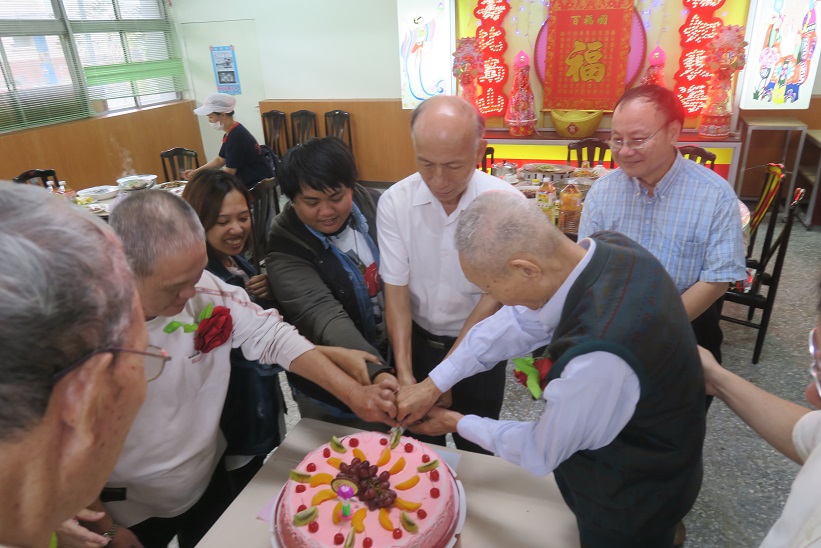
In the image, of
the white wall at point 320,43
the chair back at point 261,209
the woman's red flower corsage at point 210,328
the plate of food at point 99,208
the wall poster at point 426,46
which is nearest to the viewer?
the woman's red flower corsage at point 210,328

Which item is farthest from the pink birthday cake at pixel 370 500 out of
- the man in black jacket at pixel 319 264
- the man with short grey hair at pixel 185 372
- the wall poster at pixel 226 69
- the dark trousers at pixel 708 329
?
the wall poster at pixel 226 69

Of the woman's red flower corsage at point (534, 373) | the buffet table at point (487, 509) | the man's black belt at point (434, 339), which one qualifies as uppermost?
the woman's red flower corsage at point (534, 373)

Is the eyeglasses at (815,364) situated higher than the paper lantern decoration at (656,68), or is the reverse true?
the paper lantern decoration at (656,68)

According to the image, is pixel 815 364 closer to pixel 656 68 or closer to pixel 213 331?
pixel 213 331

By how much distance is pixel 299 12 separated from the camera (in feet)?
22.0

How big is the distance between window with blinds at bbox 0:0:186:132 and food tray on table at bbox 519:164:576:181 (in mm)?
5496

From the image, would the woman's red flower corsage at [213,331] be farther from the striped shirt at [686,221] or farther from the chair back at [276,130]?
the chair back at [276,130]

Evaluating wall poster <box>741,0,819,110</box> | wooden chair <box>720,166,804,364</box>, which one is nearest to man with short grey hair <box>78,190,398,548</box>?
wooden chair <box>720,166,804,364</box>

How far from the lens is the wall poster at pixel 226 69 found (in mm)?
7316

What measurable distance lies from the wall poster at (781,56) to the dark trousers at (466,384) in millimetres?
4878

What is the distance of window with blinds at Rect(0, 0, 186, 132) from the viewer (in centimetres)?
551

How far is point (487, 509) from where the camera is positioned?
1.22 meters

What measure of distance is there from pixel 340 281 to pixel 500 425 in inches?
29.0

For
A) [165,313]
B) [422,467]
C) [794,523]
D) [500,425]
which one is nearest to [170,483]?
[165,313]
